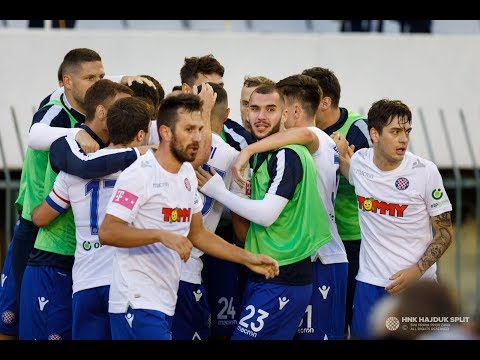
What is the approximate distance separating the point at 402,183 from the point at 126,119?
1.76m

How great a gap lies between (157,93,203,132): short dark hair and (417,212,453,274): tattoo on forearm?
1772 mm

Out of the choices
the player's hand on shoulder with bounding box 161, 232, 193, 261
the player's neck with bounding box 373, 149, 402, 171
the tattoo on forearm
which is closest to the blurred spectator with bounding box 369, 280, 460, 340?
the player's hand on shoulder with bounding box 161, 232, 193, 261

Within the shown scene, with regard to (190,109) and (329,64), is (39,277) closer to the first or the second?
(190,109)

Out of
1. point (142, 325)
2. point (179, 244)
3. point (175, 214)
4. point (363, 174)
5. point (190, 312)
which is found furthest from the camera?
point (363, 174)

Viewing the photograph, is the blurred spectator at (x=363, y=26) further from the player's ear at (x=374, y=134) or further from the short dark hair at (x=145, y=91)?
the player's ear at (x=374, y=134)

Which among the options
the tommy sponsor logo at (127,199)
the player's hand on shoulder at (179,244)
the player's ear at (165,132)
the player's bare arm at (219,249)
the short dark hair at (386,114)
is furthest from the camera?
the short dark hair at (386,114)

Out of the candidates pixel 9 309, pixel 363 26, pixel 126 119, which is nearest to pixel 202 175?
pixel 126 119

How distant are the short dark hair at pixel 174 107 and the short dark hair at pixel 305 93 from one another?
1233 millimetres

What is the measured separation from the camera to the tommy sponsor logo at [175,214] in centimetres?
600

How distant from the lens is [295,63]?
13531mm

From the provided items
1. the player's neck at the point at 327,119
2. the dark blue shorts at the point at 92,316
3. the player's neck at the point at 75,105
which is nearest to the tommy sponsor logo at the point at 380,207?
the player's neck at the point at 327,119

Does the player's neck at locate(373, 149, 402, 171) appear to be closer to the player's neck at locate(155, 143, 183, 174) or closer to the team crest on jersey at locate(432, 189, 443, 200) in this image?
the team crest on jersey at locate(432, 189, 443, 200)

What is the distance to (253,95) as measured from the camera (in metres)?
7.02

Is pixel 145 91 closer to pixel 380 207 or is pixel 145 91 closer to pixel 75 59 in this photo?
pixel 75 59
